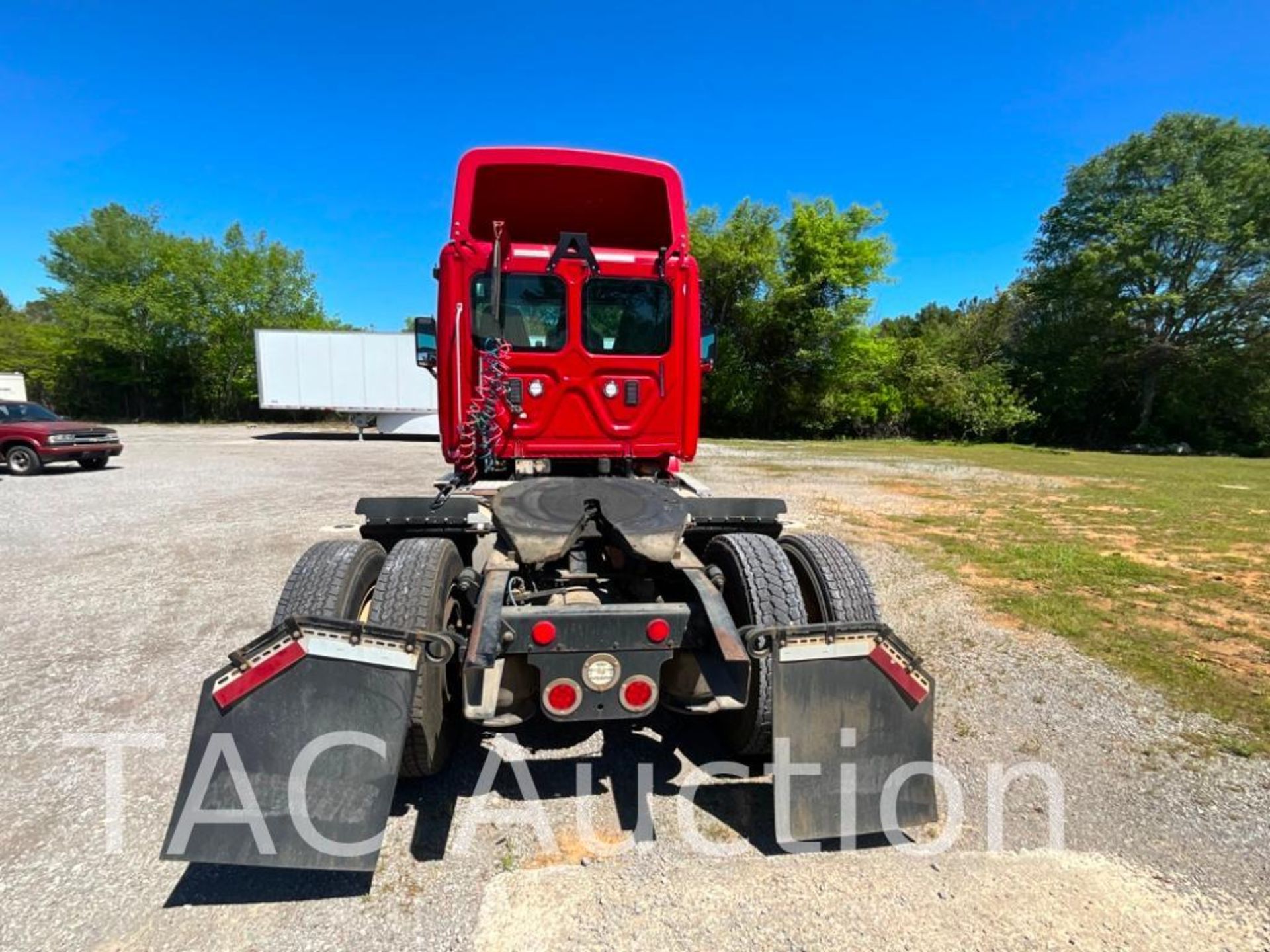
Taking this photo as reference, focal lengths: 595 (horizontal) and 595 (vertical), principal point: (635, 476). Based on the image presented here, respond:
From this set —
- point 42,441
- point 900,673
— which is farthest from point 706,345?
point 42,441

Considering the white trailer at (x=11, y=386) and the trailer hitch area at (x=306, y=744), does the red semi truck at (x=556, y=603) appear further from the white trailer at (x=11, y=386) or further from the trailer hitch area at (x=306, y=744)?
the white trailer at (x=11, y=386)

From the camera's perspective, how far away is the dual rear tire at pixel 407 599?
94.3 inches

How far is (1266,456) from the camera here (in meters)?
27.0

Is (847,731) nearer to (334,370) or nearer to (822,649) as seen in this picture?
(822,649)

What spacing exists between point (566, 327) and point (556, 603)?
226 cm

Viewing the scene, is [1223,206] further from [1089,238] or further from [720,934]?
[720,934]

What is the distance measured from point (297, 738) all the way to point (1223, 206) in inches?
1595

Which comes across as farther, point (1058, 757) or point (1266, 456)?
point (1266, 456)

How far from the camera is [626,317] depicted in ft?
14.3

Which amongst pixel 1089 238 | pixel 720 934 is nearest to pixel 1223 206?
pixel 1089 238

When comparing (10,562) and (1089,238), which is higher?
(1089,238)

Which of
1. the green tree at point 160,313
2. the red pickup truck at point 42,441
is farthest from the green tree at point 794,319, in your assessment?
the green tree at point 160,313

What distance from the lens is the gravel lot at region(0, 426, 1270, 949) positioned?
198 centimetres

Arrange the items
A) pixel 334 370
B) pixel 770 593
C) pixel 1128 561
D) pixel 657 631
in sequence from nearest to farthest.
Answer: pixel 657 631, pixel 770 593, pixel 1128 561, pixel 334 370
